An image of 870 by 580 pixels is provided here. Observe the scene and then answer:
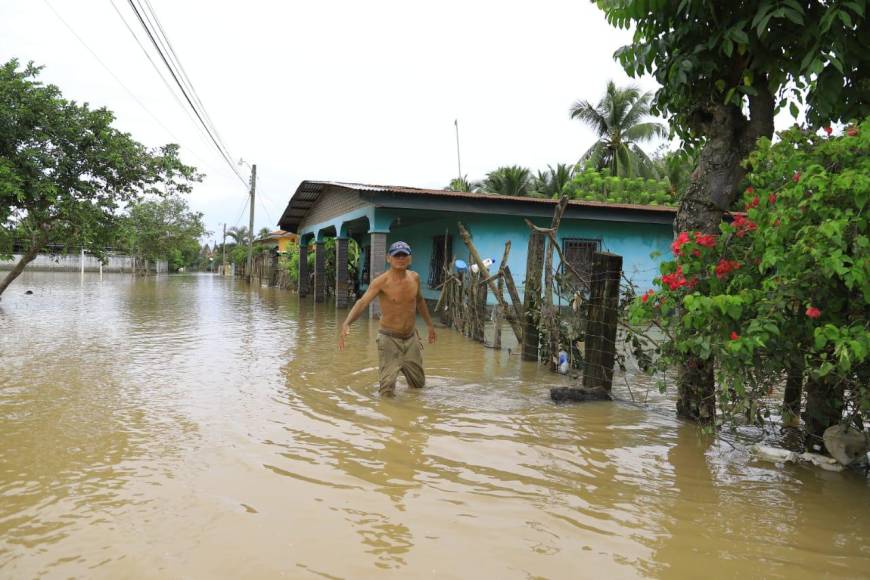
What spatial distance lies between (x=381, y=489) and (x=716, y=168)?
148 inches

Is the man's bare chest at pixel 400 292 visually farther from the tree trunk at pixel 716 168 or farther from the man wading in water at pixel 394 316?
the tree trunk at pixel 716 168

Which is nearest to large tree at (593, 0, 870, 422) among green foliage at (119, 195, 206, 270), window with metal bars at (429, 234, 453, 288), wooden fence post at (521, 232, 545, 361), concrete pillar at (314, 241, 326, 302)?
wooden fence post at (521, 232, 545, 361)

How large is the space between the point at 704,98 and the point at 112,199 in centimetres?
1366

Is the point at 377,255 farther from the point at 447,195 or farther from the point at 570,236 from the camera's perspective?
the point at 570,236

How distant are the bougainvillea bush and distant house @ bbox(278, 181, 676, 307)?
9.49m

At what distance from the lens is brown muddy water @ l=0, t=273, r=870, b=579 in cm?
301

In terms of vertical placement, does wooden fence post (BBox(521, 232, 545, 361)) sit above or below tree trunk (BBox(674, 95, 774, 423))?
below

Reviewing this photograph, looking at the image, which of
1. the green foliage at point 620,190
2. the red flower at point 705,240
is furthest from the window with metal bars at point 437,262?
the red flower at point 705,240

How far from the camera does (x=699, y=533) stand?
3.38m

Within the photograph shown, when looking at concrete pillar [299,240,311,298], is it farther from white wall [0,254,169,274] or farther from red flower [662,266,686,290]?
white wall [0,254,169,274]

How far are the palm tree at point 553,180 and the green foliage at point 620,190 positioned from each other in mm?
3521

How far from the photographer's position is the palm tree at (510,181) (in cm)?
2911

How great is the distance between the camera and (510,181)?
29188mm

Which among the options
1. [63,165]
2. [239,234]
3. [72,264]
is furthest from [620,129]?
[239,234]
